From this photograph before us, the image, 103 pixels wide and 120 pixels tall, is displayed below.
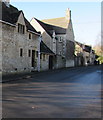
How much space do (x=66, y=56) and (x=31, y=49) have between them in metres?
19.7

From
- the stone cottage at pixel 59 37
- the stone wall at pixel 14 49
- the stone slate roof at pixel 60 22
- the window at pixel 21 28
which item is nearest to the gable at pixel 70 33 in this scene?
the stone cottage at pixel 59 37

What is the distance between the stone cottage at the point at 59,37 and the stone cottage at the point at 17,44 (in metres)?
9.44

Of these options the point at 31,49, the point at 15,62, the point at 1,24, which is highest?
the point at 1,24

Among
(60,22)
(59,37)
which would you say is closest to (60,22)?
(60,22)

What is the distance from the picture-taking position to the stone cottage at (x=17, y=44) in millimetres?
20156

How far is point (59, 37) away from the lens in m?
43.9

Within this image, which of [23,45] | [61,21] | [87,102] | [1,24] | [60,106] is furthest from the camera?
[61,21]

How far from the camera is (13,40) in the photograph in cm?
2173

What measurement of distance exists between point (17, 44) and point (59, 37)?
73.8 feet

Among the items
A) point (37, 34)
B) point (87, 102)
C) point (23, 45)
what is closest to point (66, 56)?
point (37, 34)

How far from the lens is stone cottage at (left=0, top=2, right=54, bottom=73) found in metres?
20.2

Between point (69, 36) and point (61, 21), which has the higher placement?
point (61, 21)

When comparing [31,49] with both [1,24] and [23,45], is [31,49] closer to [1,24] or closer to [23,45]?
[23,45]

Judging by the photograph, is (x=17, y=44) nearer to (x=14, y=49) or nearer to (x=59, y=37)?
(x=14, y=49)
